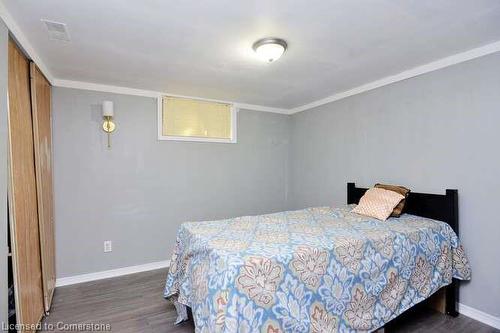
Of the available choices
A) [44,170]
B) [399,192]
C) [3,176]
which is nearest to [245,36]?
[3,176]

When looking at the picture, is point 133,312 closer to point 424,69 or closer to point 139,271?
point 139,271

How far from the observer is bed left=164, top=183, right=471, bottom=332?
4.66 ft

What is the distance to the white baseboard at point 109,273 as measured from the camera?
298 cm

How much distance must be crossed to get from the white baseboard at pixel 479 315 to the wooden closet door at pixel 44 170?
144 inches

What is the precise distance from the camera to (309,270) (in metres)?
1.59

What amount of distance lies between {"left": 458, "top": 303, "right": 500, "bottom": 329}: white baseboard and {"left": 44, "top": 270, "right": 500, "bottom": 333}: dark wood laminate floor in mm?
46

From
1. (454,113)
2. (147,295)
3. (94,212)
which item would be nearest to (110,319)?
(147,295)

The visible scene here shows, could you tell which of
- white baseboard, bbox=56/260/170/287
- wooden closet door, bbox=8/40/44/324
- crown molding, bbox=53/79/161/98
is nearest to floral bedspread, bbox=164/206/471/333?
wooden closet door, bbox=8/40/44/324

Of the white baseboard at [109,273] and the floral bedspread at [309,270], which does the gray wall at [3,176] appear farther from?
the white baseboard at [109,273]

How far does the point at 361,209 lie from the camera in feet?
8.73

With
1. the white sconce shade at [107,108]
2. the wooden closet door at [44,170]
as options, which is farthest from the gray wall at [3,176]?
the white sconce shade at [107,108]

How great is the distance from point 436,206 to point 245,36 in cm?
223

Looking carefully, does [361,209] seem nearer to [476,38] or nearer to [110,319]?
[476,38]

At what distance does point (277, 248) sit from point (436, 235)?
1.48 m
